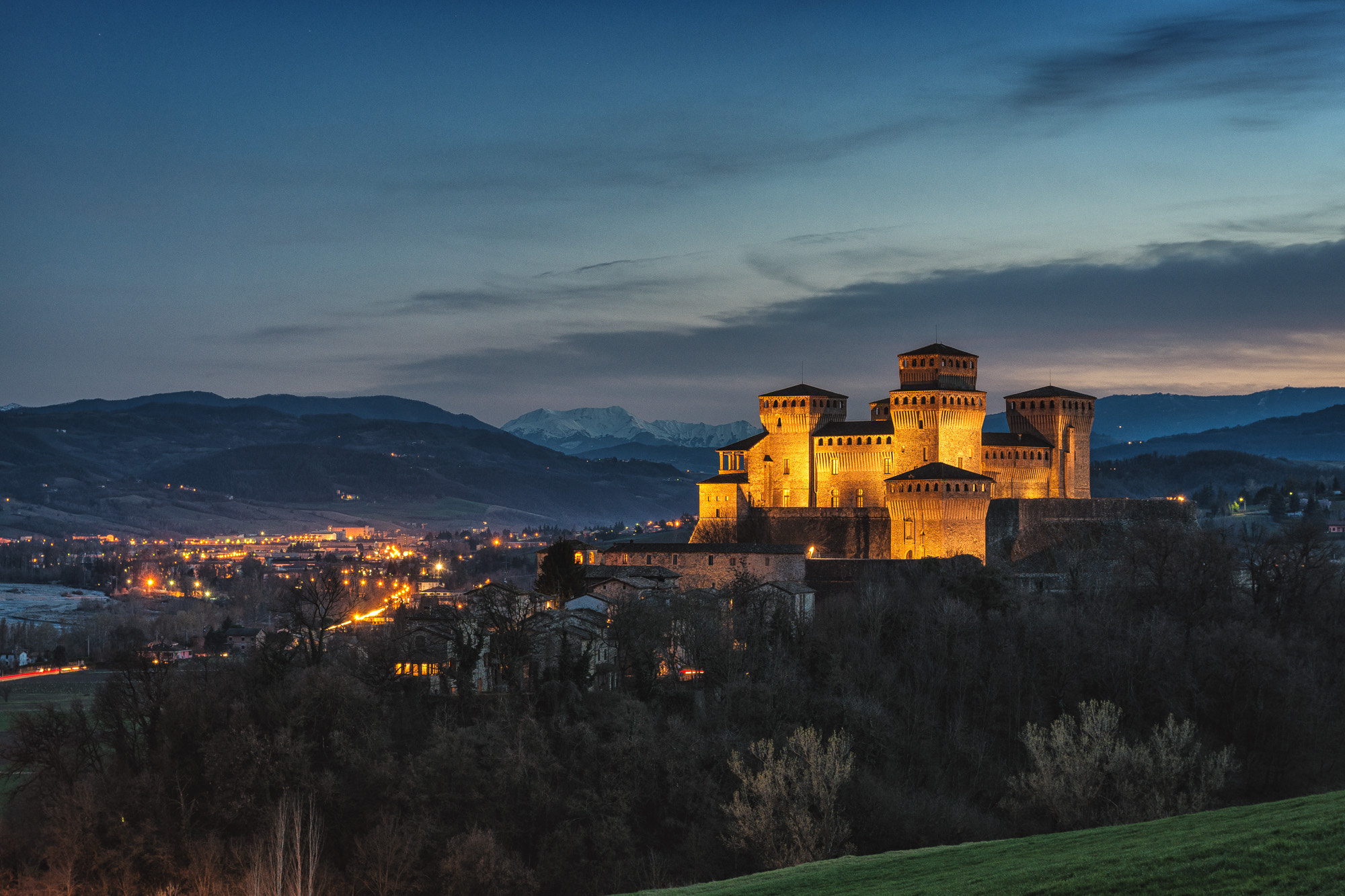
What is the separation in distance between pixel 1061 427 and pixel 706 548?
21149mm

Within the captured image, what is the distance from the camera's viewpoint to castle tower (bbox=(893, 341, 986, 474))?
228 feet

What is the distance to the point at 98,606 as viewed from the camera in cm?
13962

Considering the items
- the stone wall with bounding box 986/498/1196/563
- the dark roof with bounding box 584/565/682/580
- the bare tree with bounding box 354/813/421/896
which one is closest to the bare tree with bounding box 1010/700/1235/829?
the bare tree with bounding box 354/813/421/896

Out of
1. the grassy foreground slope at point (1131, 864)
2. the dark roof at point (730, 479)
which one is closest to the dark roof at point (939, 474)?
the dark roof at point (730, 479)

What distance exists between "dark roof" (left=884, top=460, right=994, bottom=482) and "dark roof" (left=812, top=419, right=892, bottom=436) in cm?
387

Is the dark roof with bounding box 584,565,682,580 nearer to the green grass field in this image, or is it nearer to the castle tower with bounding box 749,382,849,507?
the castle tower with bounding box 749,382,849,507

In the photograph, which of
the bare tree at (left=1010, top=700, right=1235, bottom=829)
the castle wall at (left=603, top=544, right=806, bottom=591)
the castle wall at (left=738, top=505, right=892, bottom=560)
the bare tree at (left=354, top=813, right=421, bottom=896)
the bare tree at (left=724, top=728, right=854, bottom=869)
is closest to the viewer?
the bare tree at (left=1010, top=700, right=1235, bottom=829)

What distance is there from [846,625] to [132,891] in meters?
29.1

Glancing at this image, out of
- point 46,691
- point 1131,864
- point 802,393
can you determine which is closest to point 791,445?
point 802,393

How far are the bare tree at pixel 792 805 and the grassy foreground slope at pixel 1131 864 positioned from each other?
9.39m

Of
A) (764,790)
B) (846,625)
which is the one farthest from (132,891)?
(846,625)

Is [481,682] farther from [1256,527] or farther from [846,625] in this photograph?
[1256,527]

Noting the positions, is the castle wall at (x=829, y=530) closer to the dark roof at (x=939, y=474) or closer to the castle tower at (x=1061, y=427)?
the dark roof at (x=939, y=474)

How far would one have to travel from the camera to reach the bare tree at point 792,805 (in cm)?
4103
